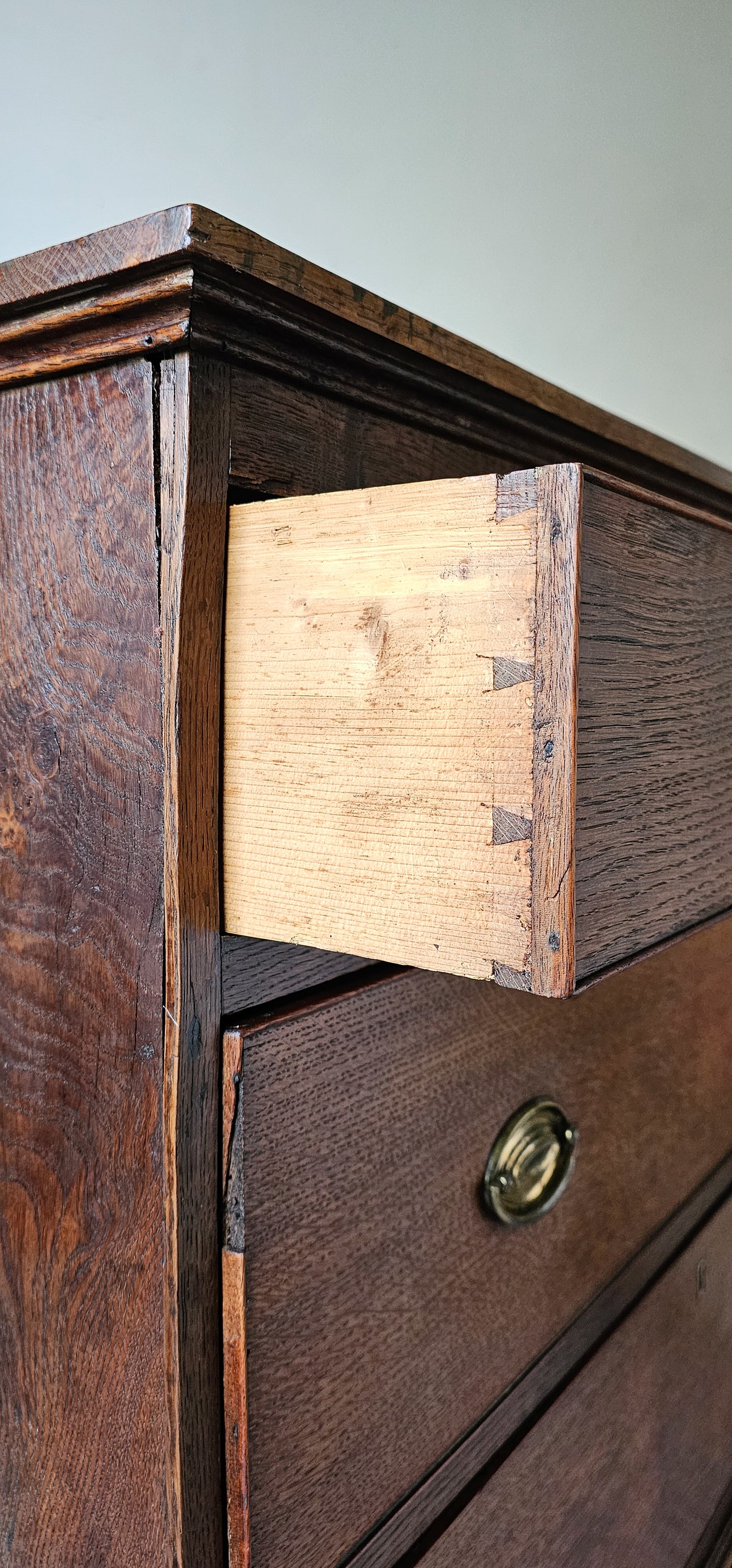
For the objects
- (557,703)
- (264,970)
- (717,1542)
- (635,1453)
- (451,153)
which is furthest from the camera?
(451,153)

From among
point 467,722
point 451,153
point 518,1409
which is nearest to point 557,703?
point 467,722

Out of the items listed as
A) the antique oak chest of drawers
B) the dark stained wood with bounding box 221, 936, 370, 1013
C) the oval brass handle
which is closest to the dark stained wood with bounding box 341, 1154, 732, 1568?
the antique oak chest of drawers

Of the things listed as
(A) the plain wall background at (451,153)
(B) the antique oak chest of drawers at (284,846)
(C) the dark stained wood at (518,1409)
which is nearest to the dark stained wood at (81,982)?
(B) the antique oak chest of drawers at (284,846)

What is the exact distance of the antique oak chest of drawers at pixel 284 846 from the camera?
0.31 m

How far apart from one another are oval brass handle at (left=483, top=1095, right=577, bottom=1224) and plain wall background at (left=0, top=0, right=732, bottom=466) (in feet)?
2.65

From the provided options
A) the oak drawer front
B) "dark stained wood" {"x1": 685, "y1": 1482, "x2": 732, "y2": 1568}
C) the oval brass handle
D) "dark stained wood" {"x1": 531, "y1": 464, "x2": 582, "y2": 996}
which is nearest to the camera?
"dark stained wood" {"x1": 531, "y1": 464, "x2": 582, "y2": 996}

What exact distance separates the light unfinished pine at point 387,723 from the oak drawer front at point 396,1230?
0.26 ft

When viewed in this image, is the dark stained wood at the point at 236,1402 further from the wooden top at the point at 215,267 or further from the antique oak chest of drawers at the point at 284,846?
the wooden top at the point at 215,267

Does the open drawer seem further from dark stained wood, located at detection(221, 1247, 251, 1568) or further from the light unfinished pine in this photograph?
dark stained wood, located at detection(221, 1247, 251, 1568)

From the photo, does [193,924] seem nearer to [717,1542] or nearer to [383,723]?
[383,723]

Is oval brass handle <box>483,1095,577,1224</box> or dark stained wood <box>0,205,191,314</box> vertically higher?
dark stained wood <box>0,205,191,314</box>

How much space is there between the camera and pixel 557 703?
0.96ft

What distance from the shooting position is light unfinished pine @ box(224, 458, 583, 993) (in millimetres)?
302

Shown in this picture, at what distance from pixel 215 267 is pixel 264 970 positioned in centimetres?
26
